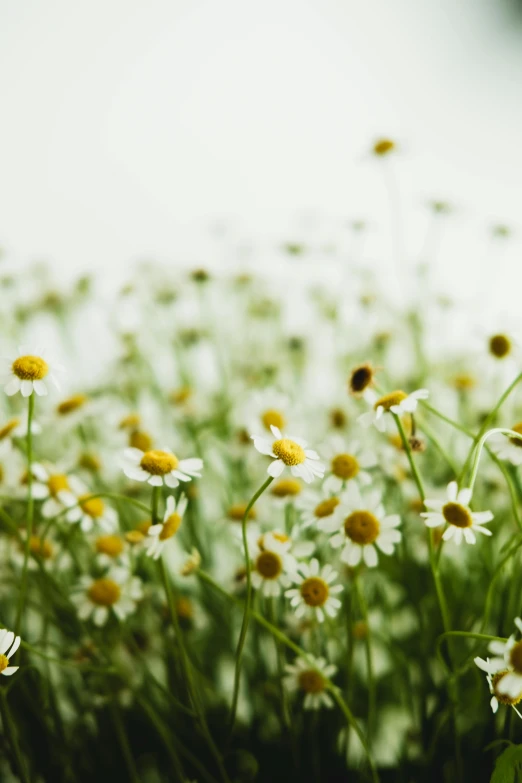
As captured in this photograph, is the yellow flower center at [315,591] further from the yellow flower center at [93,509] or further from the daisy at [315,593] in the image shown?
the yellow flower center at [93,509]

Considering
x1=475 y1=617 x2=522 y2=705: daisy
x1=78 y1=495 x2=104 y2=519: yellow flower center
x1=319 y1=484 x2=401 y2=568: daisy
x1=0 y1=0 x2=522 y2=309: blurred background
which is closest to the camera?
x1=475 y1=617 x2=522 y2=705: daisy

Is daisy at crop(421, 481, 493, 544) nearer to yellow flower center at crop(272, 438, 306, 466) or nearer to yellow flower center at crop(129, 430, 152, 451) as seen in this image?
yellow flower center at crop(272, 438, 306, 466)

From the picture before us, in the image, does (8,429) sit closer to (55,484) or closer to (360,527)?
(55,484)

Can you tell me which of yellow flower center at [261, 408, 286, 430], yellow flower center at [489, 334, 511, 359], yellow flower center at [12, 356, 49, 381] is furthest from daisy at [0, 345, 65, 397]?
yellow flower center at [489, 334, 511, 359]

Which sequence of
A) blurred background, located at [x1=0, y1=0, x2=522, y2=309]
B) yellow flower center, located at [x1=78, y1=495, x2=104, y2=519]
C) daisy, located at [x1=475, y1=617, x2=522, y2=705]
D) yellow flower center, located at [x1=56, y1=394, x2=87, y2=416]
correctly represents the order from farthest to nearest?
blurred background, located at [x1=0, y1=0, x2=522, y2=309] < yellow flower center, located at [x1=56, y1=394, x2=87, y2=416] < yellow flower center, located at [x1=78, y1=495, x2=104, y2=519] < daisy, located at [x1=475, y1=617, x2=522, y2=705]

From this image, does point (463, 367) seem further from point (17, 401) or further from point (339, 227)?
point (17, 401)

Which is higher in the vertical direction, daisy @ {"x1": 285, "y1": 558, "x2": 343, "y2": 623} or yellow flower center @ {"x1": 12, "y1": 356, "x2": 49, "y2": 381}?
yellow flower center @ {"x1": 12, "y1": 356, "x2": 49, "y2": 381}
